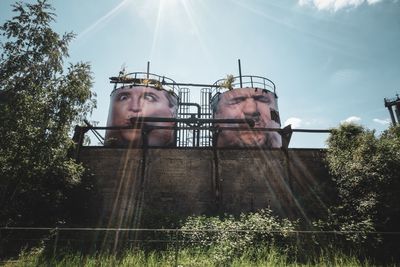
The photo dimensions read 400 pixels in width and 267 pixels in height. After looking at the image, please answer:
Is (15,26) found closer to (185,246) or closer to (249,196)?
(185,246)

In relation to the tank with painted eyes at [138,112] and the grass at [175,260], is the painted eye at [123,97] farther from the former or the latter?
the grass at [175,260]

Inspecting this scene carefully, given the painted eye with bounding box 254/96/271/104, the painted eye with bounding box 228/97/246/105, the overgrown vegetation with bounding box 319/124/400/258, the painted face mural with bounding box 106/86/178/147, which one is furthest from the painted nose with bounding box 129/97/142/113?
the overgrown vegetation with bounding box 319/124/400/258

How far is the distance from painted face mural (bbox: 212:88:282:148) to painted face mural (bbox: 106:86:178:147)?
3.11 meters

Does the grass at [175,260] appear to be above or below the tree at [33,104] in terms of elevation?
below

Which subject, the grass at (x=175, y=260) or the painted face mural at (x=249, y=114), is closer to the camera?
the grass at (x=175, y=260)

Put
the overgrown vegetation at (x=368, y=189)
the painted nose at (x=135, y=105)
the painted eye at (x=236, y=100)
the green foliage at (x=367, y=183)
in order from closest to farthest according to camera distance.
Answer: the overgrown vegetation at (x=368, y=189), the green foliage at (x=367, y=183), the painted nose at (x=135, y=105), the painted eye at (x=236, y=100)

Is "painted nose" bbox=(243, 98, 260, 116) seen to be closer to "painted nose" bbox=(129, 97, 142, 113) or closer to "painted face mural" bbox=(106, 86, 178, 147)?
"painted face mural" bbox=(106, 86, 178, 147)

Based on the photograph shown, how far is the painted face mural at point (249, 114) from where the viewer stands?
14.6m

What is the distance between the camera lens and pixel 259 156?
12.9 m

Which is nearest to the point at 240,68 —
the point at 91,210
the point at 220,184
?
the point at 220,184

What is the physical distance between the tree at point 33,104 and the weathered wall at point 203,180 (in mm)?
3501

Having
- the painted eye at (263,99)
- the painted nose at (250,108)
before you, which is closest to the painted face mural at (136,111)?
the painted nose at (250,108)

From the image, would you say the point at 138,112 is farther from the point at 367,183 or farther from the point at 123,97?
the point at 367,183

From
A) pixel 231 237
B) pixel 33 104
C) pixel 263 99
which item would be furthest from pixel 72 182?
pixel 263 99
